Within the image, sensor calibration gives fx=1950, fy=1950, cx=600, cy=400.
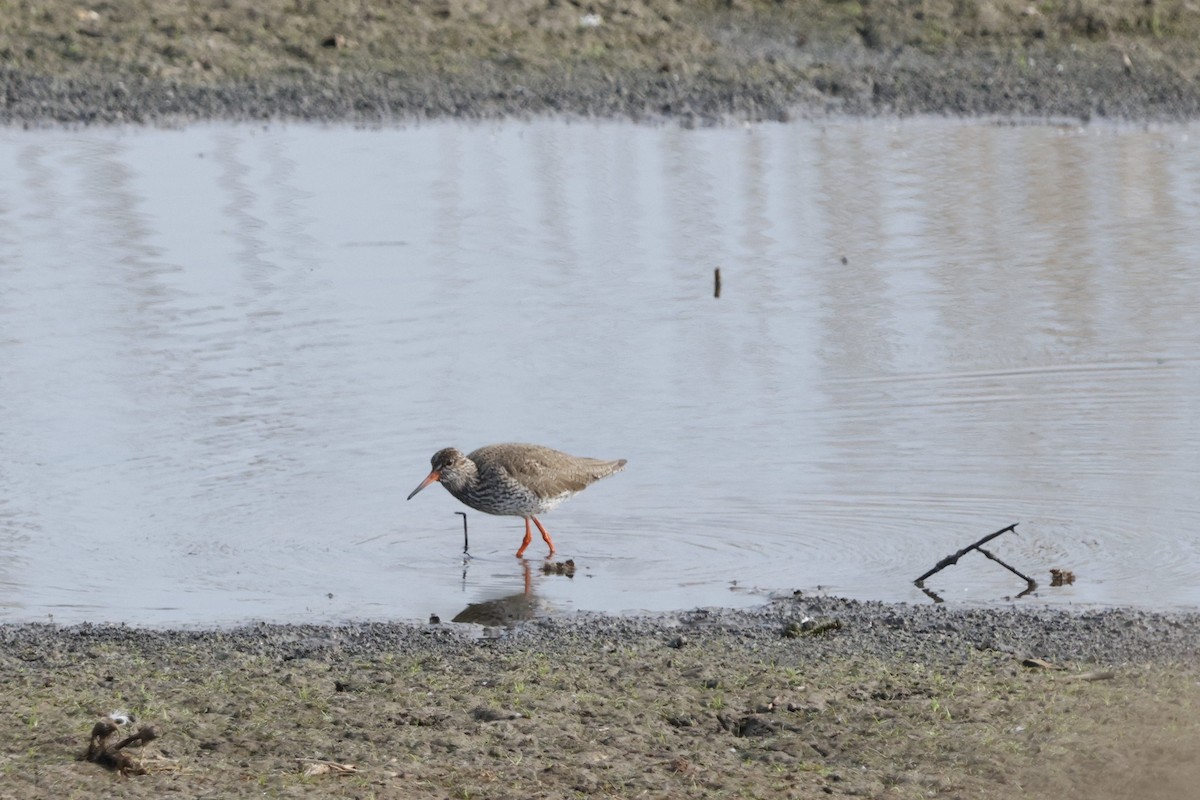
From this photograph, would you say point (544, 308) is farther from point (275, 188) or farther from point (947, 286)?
point (275, 188)

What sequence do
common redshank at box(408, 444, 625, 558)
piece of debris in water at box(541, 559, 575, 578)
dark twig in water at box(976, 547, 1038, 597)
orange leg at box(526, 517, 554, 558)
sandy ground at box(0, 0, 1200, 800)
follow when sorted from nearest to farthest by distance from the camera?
sandy ground at box(0, 0, 1200, 800) → dark twig in water at box(976, 547, 1038, 597) → piece of debris in water at box(541, 559, 575, 578) → orange leg at box(526, 517, 554, 558) → common redshank at box(408, 444, 625, 558)

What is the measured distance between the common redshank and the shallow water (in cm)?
25

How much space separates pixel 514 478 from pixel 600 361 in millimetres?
3206

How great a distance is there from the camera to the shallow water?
934cm

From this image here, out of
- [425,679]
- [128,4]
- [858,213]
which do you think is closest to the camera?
[425,679]

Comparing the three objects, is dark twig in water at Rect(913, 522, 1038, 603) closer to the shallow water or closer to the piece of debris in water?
the shallow water

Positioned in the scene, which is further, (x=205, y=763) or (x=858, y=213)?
(x=858, y=213)

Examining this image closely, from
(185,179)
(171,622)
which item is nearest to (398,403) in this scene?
(171,622)

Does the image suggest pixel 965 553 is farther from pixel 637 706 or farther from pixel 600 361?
pixel 600 361

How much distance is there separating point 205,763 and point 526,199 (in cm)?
1209

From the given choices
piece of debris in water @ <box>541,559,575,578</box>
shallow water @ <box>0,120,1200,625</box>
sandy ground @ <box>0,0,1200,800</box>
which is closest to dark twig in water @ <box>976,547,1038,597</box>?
shallow water @ <box>0,120,1200,625</box>

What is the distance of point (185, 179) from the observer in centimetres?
1861

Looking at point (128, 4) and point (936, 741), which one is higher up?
point (128, 4)

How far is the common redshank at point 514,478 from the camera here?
9836 mm
